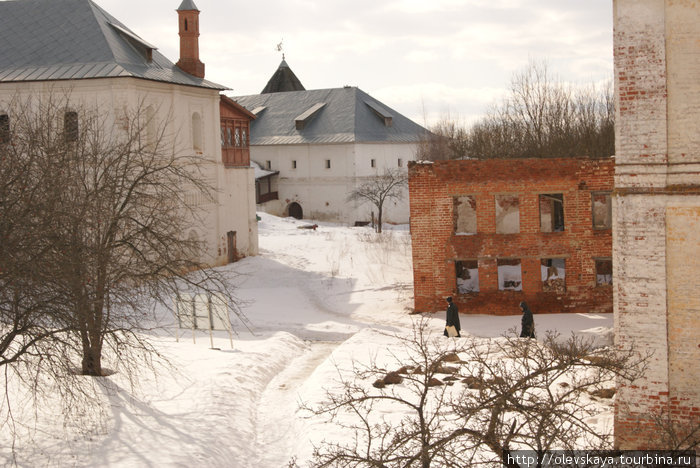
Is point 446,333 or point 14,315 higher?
point 14,315

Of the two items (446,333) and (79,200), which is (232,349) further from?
(79,200)

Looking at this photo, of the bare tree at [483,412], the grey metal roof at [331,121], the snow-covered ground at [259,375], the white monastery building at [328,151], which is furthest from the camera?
the grey metal roof at [331,121]

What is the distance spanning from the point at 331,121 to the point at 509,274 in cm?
3095

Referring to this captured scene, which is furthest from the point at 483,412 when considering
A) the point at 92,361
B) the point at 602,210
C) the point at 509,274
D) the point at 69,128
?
the point at 509,274

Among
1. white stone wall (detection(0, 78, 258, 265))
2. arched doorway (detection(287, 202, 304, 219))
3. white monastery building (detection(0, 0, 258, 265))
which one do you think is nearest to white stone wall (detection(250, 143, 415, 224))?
arched doorway (detection(287, 202, 304, 219))

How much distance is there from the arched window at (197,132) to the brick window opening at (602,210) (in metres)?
15.5

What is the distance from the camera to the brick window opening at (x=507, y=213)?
2630cm

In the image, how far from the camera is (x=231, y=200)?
112ft

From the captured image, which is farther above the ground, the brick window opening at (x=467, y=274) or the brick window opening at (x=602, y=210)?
the brick window opening at (x=602, y=210)

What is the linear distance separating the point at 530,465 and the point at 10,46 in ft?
88.2

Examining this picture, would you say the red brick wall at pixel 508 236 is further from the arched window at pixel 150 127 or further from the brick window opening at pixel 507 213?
the arched window at pixel 150 127

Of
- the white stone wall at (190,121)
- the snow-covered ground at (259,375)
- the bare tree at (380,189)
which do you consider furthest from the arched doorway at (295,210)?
the snow-covered ground at (259,375)

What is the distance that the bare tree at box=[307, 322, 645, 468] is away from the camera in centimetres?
805

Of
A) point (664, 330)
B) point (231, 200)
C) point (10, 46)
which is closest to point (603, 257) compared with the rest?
point (664, 330)
